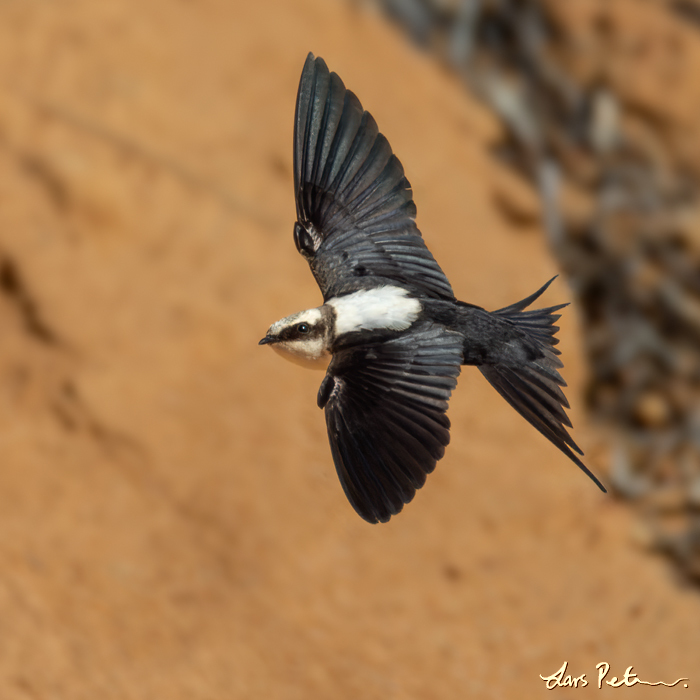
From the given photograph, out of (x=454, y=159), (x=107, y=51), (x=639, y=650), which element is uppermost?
(x=107, y=51)

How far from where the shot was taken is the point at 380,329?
124 cm

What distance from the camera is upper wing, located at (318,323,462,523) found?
1126 millimetres

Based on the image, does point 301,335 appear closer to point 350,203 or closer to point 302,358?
point 302,358

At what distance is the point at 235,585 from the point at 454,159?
6.18 feet

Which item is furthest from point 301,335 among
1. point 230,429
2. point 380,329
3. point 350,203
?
point 230,429

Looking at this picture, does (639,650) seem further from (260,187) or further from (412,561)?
(260,187)

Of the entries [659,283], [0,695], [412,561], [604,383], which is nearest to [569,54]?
[659,283]

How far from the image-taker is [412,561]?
2.94 metres
